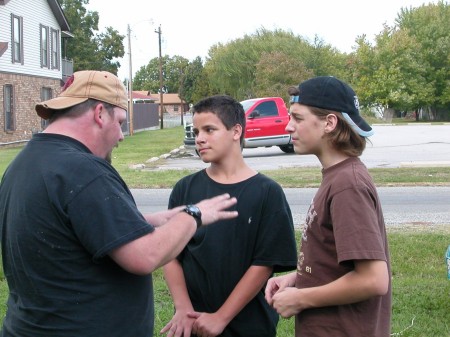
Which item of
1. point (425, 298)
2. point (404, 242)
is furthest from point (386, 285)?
point (404, 242)

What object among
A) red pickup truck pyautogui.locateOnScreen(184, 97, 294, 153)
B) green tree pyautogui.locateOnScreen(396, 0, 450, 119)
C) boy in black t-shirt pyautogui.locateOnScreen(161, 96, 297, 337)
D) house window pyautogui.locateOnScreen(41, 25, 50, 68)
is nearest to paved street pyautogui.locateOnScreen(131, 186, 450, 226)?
boy in black t-shirt pyautogui.locateOnScreen(161, 96, 297, 337)

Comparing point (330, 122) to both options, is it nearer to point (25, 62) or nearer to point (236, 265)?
point (236, 265)

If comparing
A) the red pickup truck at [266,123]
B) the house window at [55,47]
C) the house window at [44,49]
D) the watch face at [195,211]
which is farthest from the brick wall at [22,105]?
the watch face at [195,211]

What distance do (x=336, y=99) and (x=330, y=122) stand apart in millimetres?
103

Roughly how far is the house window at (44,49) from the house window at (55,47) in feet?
3.29

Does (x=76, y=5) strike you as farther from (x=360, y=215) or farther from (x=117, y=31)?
(x=360, y=215)

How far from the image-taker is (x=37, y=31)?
35.1m

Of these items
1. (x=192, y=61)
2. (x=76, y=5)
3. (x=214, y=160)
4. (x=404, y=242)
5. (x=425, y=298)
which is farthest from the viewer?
(x=192, y=61)

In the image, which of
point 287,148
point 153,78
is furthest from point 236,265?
point 153,78

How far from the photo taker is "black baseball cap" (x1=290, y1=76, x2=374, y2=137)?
9.17ft

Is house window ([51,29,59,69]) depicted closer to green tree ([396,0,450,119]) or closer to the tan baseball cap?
the tan baseball cap

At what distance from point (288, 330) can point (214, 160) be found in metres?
2.19

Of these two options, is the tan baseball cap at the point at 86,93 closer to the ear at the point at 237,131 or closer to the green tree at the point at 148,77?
the ear at the point at 237,131

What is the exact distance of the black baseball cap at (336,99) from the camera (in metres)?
2.79
